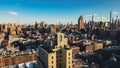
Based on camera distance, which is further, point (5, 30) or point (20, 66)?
point (5, 30)

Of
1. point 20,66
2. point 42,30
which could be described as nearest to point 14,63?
point 20,66

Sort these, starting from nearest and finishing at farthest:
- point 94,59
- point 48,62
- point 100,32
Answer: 1. point 48,62
2. point 94,59
3. point 100,32

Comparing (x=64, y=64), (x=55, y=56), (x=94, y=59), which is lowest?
(x=94, y=59)

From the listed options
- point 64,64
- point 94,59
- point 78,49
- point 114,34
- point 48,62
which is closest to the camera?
point 48,62

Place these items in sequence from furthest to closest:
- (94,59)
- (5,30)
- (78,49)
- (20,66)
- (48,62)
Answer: (5,30)
(78,49)
(94,59)
(20,66)
(48,62)

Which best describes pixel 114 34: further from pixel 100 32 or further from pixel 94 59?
pixel 94 59

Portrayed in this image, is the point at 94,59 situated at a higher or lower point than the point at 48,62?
lower

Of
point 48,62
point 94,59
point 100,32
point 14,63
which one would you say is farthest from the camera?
point 100,32

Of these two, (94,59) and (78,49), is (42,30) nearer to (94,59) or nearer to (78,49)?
(78,49)

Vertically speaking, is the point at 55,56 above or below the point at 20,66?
above

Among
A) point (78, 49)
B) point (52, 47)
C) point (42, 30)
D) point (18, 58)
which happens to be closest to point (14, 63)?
point (18, 58)
